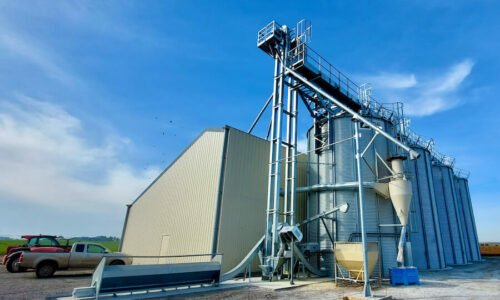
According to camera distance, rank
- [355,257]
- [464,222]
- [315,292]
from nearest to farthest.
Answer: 1. [315,292]
2. [355,257]
3. [464,222]

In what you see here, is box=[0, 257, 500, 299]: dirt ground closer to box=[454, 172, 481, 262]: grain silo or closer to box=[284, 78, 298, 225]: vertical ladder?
box=[284, 78, 298, 225]: vertical ladder

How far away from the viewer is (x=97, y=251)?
17.3 m

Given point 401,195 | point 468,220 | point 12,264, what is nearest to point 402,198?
point 401,195

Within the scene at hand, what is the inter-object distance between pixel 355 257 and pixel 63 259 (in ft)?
47.8

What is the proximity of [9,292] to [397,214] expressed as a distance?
18.0 m

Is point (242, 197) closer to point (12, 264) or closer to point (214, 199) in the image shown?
point (214, 199)

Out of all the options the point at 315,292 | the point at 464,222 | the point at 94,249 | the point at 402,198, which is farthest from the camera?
the point at 464,222

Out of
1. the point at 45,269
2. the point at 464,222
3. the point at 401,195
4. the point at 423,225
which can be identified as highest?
the point at 464,222

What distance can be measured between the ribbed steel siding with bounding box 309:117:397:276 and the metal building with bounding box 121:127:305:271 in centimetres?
364

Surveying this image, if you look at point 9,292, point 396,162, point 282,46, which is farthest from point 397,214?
point 9,292

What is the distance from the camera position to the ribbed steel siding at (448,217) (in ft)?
86.2

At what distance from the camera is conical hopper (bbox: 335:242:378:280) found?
13.0 m

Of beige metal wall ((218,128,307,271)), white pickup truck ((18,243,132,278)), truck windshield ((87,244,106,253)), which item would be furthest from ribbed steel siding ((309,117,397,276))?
truck windshield ((87,244,106,253))

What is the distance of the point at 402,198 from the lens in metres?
16.7
